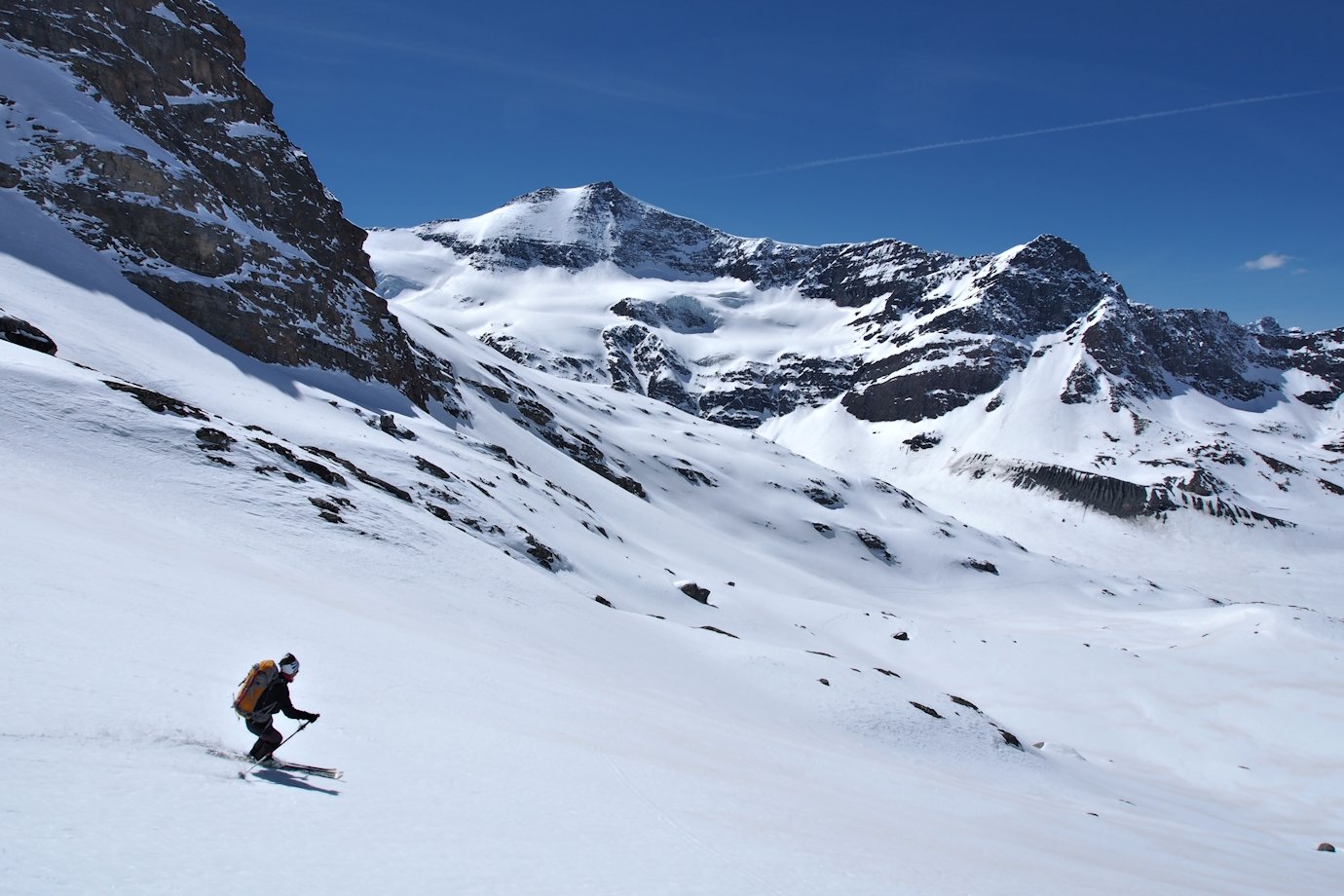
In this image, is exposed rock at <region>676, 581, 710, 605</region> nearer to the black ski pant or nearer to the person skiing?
the person skiing

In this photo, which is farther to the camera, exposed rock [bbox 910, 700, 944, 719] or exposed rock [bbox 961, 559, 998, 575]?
exposed rock [bbox 961, 559, 998, 575]

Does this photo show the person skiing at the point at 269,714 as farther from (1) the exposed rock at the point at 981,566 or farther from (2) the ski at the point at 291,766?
(1) the exposed rock at the point at 981,566

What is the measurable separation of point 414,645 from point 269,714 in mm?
8551

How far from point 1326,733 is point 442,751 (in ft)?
181

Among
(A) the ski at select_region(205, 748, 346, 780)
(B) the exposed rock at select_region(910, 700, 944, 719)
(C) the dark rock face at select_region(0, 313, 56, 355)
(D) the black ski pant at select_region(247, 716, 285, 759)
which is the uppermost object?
(C) the dark rock face at select_region(0, 313, 56, 355)

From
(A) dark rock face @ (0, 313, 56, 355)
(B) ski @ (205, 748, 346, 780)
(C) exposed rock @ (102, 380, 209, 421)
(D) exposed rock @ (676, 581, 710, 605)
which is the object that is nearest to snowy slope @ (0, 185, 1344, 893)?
(B) ski @ (205, 748, 346, 780)

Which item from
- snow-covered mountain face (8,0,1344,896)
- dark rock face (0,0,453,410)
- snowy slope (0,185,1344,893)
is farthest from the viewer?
dark rock face (0,0,453,410)

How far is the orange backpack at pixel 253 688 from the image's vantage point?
334 inches

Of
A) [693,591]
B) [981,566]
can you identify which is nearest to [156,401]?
[693,591]

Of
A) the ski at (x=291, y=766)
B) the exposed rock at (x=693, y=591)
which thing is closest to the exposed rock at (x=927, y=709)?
the exposed rock at (x=693, y=591)

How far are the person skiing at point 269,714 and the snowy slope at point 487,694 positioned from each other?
0.55 meters

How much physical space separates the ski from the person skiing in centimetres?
8

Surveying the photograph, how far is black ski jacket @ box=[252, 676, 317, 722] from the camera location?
335 inches

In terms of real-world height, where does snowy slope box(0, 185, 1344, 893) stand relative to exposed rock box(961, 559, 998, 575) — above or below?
below
